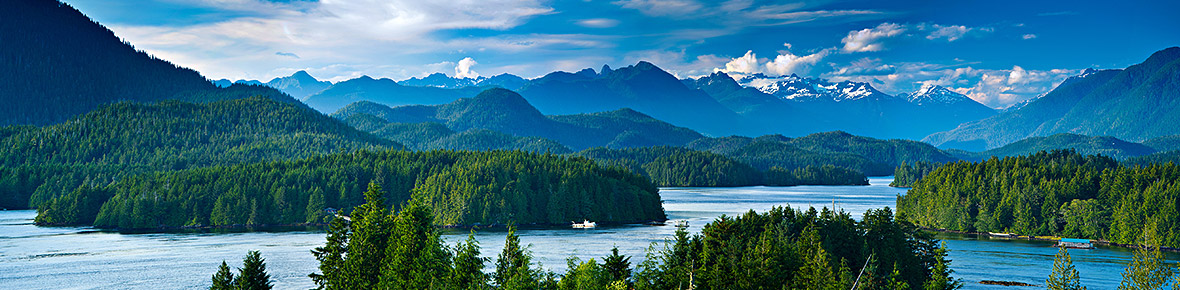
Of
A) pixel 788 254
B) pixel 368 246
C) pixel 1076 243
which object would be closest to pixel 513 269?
pixel 368 246

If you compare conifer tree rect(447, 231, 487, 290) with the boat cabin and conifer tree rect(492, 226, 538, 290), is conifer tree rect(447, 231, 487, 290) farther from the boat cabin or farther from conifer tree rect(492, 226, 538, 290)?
the boat cabin

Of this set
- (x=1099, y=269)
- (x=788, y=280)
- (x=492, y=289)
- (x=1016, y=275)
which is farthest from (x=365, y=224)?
(x=1099, y=269)

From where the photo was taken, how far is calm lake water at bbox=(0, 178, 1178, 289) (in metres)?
119

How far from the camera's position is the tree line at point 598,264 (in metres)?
72.5

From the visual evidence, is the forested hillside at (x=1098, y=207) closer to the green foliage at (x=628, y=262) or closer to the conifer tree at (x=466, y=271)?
the green foliage at (x=628, y=262)

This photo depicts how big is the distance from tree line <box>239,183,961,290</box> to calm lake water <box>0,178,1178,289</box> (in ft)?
83.0

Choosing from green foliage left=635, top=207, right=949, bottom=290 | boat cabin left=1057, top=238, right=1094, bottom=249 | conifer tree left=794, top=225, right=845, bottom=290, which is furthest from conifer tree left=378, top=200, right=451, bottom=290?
boat cabin left=1057, top=238, right=1094, bottom=249

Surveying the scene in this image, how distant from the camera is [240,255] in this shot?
14362 centimetres

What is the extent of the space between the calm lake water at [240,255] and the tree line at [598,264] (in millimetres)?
25292

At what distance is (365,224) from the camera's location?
82.4m

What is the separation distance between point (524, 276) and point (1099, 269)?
10089cm

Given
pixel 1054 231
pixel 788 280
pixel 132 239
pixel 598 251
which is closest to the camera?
pixel 788 280

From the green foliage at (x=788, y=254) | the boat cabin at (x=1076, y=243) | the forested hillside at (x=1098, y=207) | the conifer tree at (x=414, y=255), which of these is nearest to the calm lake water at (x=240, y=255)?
the boat cabin at (x=1076, y=243)

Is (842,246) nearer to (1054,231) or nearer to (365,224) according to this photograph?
(365,224)
